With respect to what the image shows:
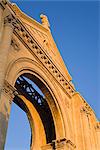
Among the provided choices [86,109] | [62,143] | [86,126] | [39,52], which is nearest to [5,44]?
[39,52]

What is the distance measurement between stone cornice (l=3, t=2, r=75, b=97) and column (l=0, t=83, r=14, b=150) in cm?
349

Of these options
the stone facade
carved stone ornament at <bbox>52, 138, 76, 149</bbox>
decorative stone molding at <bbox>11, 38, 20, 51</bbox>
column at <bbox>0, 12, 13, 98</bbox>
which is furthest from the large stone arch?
column at <bbox>0, 12, 13, 98</bbox>

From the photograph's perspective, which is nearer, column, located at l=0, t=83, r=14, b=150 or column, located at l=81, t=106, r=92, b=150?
column, located at l=0, t=83, r=14, b=150

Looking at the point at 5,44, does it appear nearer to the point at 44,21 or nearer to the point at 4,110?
the point at 4,110

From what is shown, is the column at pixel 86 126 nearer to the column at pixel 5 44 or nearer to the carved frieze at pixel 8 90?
the carved frieze at pixel 8 90

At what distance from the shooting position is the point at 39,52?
49.2 feet

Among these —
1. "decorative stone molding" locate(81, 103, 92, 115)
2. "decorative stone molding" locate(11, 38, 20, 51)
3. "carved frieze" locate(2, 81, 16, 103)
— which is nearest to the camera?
"carved frieze" locate(2, 81, 16, 103)

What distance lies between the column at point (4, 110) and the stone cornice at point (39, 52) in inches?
137

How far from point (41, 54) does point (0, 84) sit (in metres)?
5.99

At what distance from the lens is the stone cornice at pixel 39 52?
13461 millimetres

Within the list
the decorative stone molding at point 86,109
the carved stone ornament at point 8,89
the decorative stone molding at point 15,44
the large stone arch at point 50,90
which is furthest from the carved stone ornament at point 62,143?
the decorative stone molding at point 15,44

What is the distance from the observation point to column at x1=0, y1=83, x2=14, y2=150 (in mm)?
9275

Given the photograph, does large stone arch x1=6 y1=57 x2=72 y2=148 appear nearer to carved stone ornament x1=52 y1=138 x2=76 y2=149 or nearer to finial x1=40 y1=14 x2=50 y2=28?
carved stone ornament x1=52 y1=138 x2=76 y2=149

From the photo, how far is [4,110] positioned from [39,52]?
5.79 m
